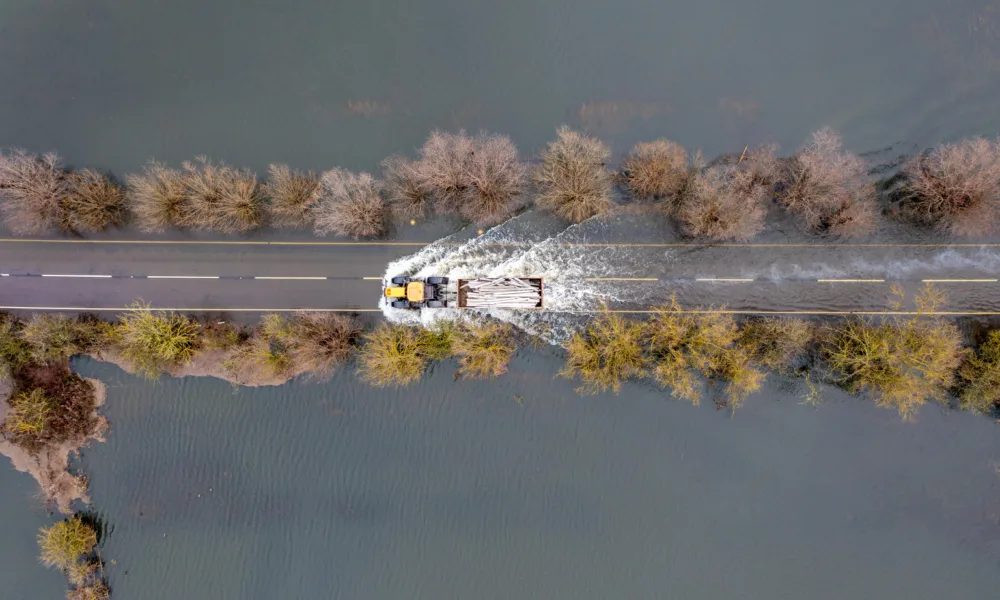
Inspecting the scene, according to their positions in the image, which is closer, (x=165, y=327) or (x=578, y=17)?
(x=165, y=327)

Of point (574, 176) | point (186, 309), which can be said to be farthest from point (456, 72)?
point (186, 309)

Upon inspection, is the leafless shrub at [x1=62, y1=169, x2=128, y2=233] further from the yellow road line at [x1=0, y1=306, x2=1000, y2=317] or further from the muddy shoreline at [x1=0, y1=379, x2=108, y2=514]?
the muddy shoreline at [x1=0, y1=379, x2=108, y2=514]

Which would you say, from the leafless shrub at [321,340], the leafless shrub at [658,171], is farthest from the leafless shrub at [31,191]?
the leafless shrub at [658,171]

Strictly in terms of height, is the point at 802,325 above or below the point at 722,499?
above

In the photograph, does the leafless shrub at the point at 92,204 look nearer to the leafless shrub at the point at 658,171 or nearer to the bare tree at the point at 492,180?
the bare tree at the point at 492,180

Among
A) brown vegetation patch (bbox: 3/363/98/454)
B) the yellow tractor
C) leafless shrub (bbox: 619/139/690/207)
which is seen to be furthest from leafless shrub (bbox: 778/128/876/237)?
brown vegetation patch (bbox: 3/363/98/454)

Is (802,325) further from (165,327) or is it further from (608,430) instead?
(165,327)

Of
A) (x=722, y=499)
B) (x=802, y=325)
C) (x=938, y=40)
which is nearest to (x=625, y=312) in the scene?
(x=802, y=325)

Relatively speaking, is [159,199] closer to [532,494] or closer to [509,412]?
[509,412]
